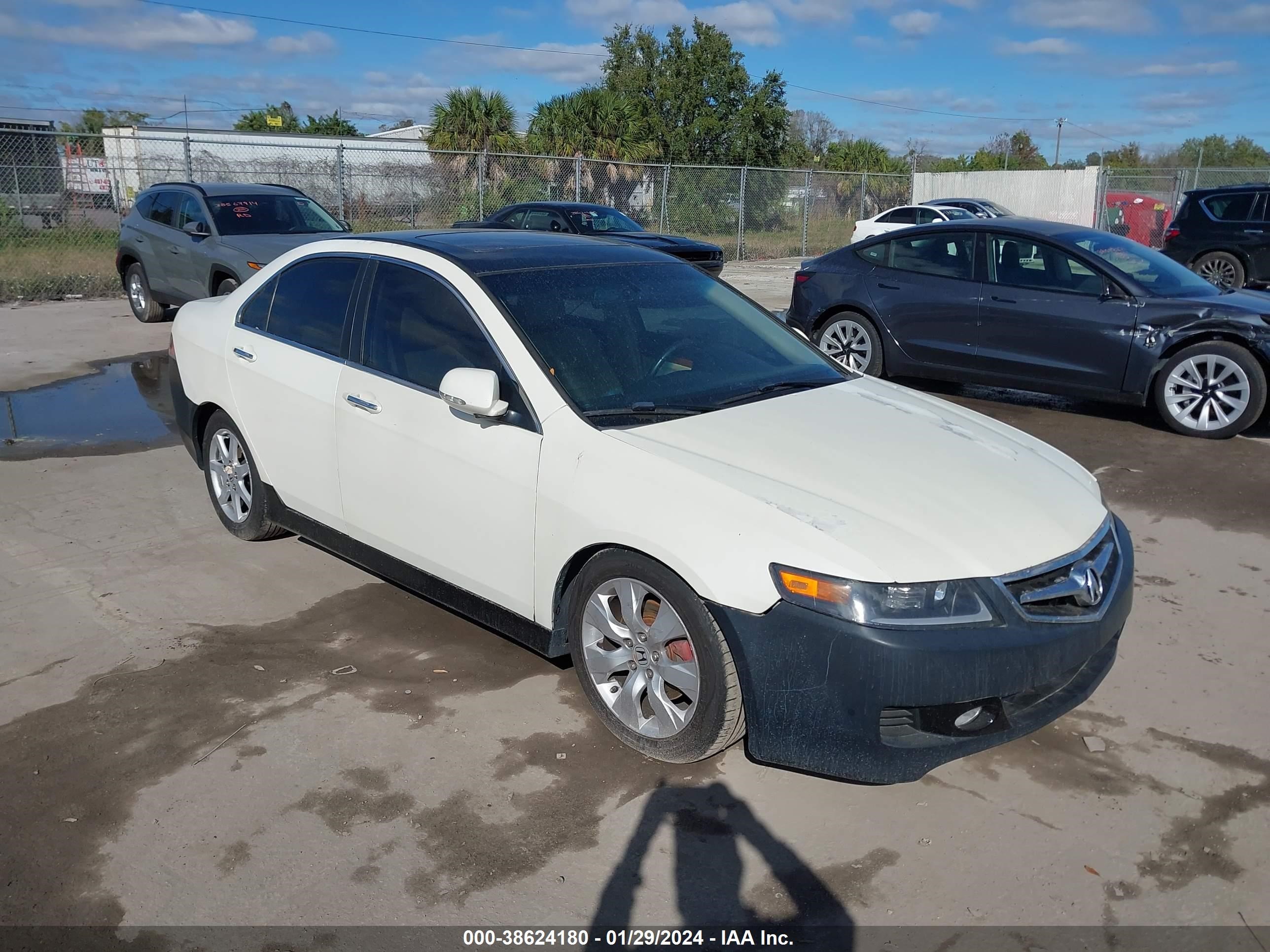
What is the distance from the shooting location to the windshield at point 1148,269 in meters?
8.08

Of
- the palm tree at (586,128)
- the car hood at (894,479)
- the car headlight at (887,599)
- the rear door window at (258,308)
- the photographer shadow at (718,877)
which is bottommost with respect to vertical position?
the photographer shadow at (718,877)

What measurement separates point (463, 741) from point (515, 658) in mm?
657

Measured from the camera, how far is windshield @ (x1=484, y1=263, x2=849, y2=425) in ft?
12.7

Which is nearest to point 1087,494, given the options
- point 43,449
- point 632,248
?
point 632,248

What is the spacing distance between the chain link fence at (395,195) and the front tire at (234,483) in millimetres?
12247

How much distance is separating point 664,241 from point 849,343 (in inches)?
248

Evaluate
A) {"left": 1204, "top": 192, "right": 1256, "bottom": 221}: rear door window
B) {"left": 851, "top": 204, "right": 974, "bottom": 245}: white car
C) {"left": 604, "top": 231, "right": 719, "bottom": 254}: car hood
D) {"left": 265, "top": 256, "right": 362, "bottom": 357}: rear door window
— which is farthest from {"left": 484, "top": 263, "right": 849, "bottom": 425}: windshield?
{"left": 851, "top": 204, "right": 974, "bottom": 245}: white car

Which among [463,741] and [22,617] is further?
[22,617]

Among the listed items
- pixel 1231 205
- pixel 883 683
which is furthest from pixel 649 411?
pixel 1231 205

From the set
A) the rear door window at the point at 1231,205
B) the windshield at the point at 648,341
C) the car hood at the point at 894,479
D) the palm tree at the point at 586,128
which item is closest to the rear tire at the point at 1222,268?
the rear door window at the point at 1231,205

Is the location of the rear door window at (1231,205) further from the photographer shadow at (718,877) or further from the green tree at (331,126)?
the green tree at (331,126)

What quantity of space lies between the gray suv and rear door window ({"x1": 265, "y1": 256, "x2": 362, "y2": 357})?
242 inches

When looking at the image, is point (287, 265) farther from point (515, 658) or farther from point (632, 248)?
point (515, 658)

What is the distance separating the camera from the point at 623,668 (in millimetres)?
3566
